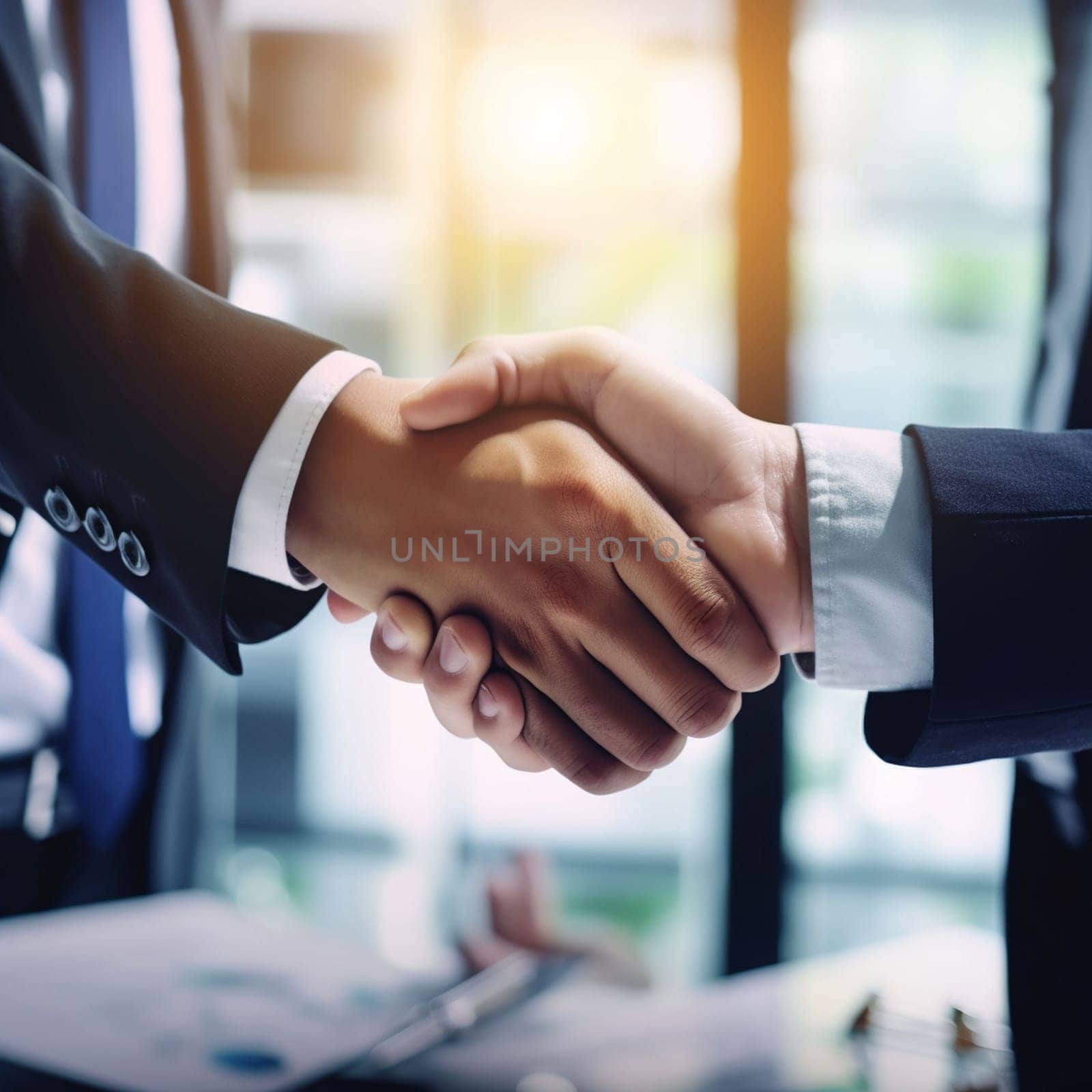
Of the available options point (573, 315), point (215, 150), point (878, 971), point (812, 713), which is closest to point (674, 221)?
point (573, 315)

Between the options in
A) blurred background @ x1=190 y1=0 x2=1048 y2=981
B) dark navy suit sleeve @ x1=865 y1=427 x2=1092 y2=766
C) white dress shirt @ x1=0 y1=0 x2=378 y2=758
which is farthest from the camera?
blurred background @ x1=190 y1=0 x2=1048 y2=981

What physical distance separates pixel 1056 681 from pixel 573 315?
0.68 meters

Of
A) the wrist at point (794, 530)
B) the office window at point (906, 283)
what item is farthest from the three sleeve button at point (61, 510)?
the office window at point (906, 283)

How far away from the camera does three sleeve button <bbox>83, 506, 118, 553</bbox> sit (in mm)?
521

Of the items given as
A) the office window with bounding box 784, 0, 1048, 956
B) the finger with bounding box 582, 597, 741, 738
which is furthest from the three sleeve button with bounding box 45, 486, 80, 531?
the office window with bounding box 784, 0, 1048, 956

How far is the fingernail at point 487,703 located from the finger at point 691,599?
12 cm

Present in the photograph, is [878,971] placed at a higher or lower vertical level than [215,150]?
lower

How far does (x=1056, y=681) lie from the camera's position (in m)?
0.51

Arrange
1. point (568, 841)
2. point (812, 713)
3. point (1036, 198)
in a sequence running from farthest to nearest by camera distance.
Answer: point (568, 841) → point (812, 713) → point (1036, 198)

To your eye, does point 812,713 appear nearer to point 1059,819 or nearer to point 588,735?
point 1059,819

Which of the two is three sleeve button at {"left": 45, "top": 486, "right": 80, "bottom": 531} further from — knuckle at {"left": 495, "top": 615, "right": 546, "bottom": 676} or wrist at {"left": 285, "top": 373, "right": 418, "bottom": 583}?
knuckle at {"left": 495, "top": 615, "right": 546, "bottom": 676}

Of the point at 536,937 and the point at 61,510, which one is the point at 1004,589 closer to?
the point at 61,510

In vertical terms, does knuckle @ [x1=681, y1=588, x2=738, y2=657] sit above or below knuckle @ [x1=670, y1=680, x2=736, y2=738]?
above

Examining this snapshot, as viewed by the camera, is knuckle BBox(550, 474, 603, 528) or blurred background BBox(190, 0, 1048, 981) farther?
blurred background BBox(190, 0, 1048, 981)
